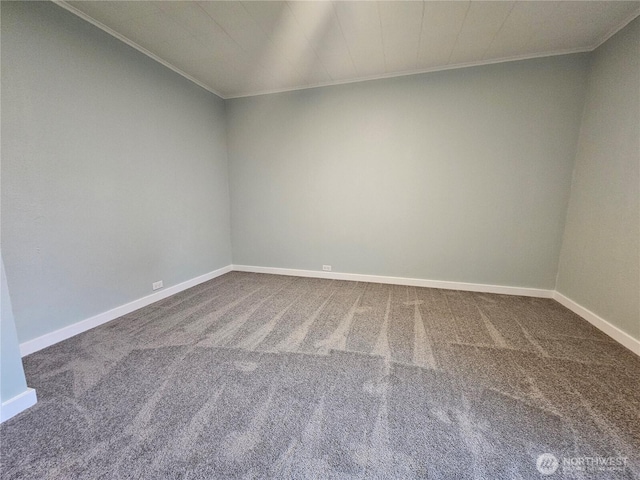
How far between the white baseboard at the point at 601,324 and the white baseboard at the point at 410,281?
0.68 ft

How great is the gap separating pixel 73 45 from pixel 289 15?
5.84 ft

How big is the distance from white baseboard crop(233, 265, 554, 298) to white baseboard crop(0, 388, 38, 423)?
105 inches

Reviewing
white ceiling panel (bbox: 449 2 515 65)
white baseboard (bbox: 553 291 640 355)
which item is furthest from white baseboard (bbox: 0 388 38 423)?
white baseboard (bbox: 553 291 640 355)

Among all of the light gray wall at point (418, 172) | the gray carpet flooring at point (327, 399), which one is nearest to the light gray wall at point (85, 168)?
the gray carpet flooring at point (327, 399)

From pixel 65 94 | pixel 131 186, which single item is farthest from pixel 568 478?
pixel 65 94

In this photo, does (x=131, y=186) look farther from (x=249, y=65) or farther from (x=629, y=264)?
(x=629, y=264)

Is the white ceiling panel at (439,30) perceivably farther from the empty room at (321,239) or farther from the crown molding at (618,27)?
the crown molding at (618,27)

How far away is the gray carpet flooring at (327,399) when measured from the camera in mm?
1050

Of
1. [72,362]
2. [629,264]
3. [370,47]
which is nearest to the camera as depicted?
[72,362]

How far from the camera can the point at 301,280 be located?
11.6ft

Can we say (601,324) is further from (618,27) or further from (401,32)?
(401,32)

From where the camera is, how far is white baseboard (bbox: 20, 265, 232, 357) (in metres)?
1.83

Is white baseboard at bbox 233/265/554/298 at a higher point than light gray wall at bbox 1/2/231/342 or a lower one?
lower

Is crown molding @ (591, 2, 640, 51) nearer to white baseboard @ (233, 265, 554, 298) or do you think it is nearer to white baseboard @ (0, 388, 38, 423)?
white baseboard @ (233, 265, 554, 298)
